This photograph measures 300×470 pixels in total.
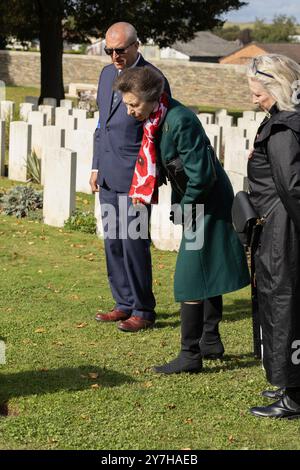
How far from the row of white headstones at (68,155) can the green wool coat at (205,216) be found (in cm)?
408

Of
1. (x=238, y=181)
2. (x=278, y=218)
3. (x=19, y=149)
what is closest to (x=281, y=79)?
(x=278, y=218)

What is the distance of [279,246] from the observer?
5.30 m

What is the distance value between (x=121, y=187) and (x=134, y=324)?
37.9 inches

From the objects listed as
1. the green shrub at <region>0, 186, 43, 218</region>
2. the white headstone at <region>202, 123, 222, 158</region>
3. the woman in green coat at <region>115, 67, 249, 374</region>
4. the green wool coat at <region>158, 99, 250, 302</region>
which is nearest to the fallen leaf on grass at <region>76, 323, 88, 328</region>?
the woman in green coat at <region>115, 67, 249, 374</region>

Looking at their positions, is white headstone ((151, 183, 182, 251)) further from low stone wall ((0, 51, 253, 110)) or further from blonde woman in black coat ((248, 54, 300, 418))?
low stone wall ((0, 51, 253, 110))

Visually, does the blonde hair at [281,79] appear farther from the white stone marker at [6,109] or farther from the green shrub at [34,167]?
the white stone marker at [6,109]

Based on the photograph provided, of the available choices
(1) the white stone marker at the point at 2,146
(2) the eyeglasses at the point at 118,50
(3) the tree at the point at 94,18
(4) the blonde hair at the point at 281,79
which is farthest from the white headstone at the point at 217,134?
(3) the tree at the point at 94,18

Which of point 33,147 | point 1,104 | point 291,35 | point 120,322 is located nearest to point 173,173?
point 120,322

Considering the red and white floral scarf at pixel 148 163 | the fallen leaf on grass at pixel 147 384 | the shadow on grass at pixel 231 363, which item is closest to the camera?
the fallen leaf on grass at pixel 147 384

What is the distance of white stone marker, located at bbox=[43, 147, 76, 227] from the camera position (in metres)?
11.2

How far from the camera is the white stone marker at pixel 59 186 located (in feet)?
36.6

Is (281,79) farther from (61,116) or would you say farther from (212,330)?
(61,116)

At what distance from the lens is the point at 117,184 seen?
7.20 m
